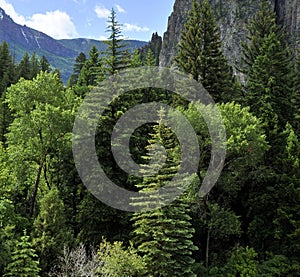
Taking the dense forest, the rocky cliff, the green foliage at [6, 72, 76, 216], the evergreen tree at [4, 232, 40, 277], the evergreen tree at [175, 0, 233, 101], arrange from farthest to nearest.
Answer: the rocky cliff < the evergreen tree at [175, 0, 233, 101] < the green foliage at [6, 72, 76, 216] < the dense forest < the evergreen tree at [4, 232, 40, 277]

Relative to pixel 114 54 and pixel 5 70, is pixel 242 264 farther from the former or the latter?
pixel 5 70

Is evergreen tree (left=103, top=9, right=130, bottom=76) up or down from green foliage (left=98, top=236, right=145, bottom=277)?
up

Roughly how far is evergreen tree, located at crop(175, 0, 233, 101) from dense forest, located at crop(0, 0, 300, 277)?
288 cm

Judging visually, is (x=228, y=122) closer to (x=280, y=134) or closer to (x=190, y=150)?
(x=190, y=150)

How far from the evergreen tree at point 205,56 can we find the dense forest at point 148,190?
2.88 meters

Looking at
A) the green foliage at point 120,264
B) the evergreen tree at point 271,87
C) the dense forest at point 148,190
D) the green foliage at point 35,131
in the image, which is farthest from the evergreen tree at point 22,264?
the evergreen tree at point 271,87

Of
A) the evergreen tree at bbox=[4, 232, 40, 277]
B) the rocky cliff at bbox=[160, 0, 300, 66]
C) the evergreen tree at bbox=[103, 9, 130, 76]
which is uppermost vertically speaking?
the rocky cliff at bbox=[160, 0, 300, 66]

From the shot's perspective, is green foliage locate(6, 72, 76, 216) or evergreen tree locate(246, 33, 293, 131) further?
evergreen tree locate(246, 33, 293, 131)

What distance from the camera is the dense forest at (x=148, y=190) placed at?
1845 centimetres

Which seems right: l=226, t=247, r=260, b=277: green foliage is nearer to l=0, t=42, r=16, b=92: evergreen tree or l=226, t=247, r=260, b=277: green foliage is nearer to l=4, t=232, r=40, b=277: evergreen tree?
l=4, t=232, r=40, b=277: evergreen tree

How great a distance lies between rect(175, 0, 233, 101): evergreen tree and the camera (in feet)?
99.5

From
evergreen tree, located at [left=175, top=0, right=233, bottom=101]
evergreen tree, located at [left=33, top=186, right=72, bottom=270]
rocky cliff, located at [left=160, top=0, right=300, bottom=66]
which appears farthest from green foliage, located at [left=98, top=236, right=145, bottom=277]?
rocky cliff, located at [left=160, top=0, right=300, bottom=66]

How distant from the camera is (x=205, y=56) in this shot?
3141 centimetres

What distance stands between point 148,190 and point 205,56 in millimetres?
17003
